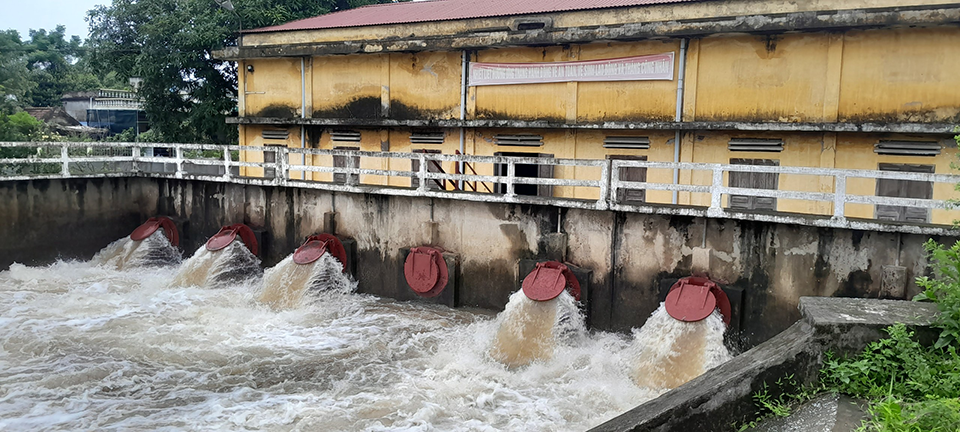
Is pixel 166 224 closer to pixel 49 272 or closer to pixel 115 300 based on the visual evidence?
pixel 49 272

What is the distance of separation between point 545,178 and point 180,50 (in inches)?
574

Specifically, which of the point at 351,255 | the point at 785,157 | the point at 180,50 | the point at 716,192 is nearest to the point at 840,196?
the point at 716,192

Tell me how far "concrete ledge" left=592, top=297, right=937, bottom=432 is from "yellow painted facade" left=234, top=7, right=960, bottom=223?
6.50 metres

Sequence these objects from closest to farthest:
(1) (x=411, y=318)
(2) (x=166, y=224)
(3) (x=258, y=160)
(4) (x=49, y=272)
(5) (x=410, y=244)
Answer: (1) (x=411, y=318) < (5) (x=410, y=244) < (4) (x=49, y=272) < (2) (x=166, y=224) < (3) (x=258, y=160)

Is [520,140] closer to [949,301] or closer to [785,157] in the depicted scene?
[785,157]

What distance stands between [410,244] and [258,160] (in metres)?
8.21

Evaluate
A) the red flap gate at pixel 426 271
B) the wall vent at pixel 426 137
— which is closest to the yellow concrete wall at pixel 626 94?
the wall vent at pixel 426 137

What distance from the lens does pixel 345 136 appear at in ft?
57.5

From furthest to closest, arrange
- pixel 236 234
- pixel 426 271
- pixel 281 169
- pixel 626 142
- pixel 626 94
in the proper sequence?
pixel 236 234 → pixel 281 169 → pixel 626 142 → pixel 626 94 → pixel 426 271

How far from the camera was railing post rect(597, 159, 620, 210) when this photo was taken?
1022cm

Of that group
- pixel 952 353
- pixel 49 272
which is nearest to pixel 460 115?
pixel 49 272

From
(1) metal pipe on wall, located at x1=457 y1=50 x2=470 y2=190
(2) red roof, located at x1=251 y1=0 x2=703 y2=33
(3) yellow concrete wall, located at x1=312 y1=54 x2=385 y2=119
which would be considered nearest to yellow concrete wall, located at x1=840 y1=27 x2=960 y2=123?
(2) red roof, located at x1=251 y1=0 x2=703 y2=33

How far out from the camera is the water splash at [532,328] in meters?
9.85

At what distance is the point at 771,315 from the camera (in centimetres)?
926
